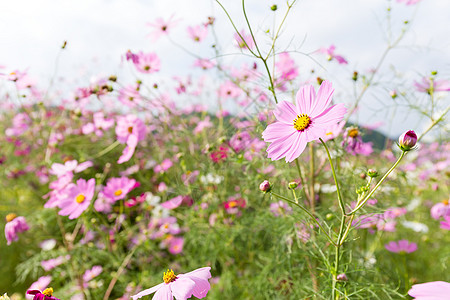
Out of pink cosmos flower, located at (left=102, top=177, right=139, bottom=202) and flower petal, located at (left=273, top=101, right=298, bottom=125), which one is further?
pink cosmos flower, located at (left=102, top=177, right=139, bottom=202)

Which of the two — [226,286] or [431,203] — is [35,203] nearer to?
[226,286]

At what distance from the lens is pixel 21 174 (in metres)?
1.99

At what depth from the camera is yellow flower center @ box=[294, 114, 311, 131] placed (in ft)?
1.70

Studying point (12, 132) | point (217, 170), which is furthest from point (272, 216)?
point (12, 132)

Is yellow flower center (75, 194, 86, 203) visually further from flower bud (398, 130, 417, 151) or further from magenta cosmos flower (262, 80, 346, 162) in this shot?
flower bud (398, 130, 417, 151)

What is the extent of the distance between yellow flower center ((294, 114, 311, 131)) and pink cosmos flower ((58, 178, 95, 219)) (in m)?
0.67

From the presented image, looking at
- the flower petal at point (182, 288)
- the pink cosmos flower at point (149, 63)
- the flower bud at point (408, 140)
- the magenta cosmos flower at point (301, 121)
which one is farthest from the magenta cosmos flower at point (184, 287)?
the pink cosmos flower at point (149, 63)

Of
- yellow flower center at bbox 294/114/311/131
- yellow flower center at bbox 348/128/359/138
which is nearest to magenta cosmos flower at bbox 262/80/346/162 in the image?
yellow flower center at bbox 294/114/311/131

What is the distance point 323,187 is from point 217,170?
1.55ft

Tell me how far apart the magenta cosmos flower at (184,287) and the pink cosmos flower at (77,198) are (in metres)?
0.56

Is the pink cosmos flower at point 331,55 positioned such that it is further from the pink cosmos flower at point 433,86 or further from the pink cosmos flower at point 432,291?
the pink cosmos flower at point 432,291

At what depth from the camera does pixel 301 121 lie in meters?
0.52

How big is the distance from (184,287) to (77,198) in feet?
2.25

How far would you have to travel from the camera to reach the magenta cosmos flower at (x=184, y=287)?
0.44 meters
